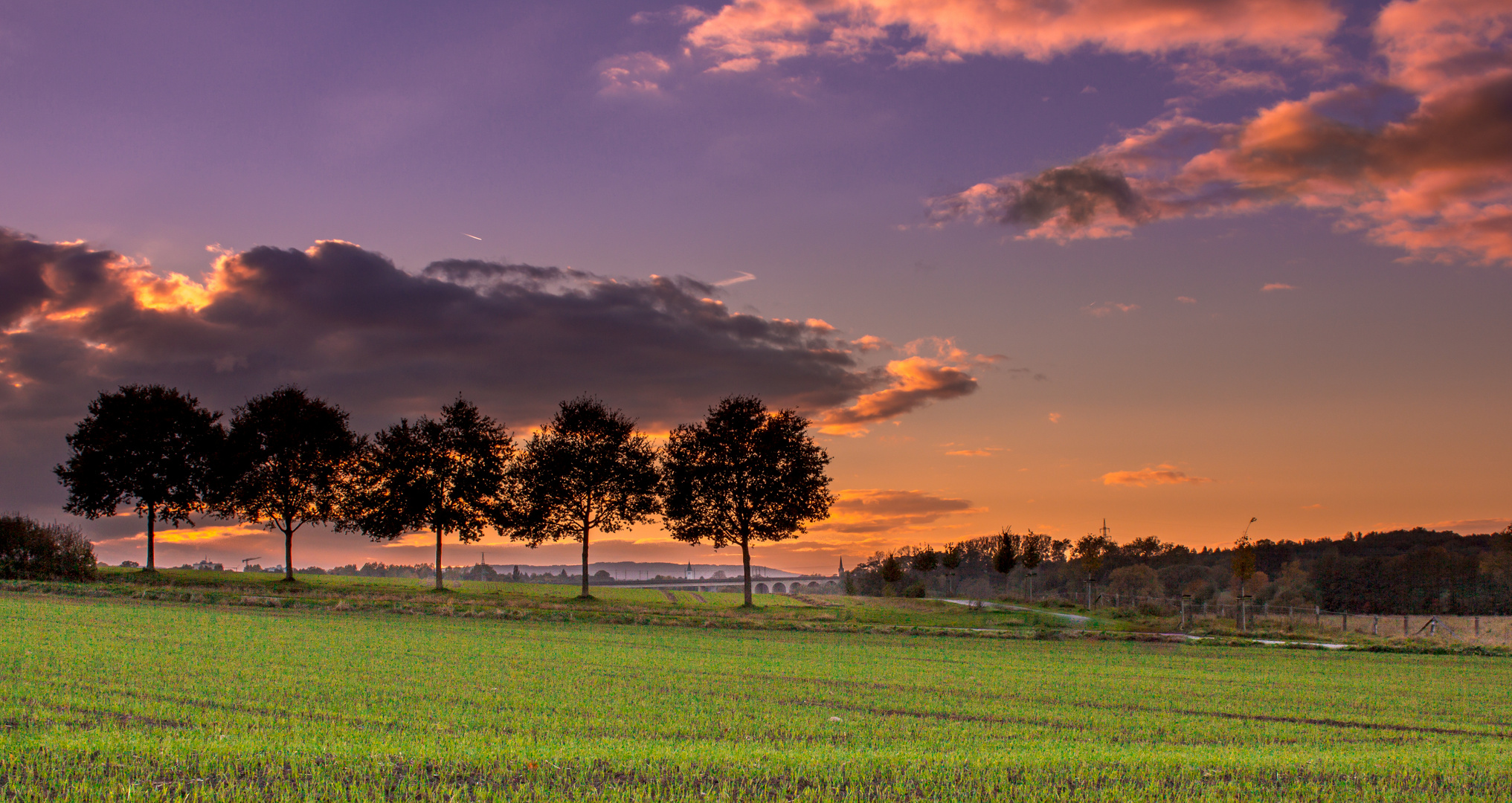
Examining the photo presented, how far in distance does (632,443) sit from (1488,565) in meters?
87.9

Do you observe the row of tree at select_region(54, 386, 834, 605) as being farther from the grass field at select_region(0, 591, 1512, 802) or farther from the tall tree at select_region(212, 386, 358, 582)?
the grass field at select_region(0, 591, 1512, 802)

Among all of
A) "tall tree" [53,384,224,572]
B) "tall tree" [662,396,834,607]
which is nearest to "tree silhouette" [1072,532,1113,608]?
"tall tree" [662,396,834,607]

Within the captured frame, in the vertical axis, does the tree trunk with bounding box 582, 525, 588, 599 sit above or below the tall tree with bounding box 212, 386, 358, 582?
below

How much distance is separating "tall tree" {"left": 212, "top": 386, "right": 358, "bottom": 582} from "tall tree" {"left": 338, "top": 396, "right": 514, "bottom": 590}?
193 cm

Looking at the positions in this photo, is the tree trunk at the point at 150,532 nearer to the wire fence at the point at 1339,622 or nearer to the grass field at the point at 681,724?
the grass field at the point at 681,724

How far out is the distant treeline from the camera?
94562 mm

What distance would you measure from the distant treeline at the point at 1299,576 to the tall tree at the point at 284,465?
57773 millimetres

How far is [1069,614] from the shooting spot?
6912 centimetres

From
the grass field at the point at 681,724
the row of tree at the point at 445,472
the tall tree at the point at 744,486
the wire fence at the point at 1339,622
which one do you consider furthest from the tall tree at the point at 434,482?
the wire fence at the point at 1339,622

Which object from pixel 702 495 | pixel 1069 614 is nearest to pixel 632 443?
pixel 702 495

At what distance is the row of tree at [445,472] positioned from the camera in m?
64.9

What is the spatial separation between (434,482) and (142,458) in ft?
65.6

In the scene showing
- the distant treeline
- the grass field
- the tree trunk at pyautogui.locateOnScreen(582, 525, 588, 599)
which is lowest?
the distant treeline

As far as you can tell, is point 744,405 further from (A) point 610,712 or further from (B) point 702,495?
(A) point 610,712
